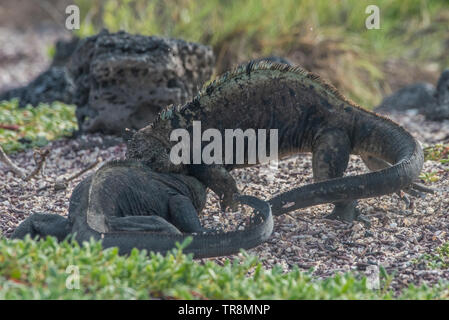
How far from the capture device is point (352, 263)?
3.88 meters

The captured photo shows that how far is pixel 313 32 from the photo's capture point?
9.92m

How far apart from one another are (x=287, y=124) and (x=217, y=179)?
72 cm

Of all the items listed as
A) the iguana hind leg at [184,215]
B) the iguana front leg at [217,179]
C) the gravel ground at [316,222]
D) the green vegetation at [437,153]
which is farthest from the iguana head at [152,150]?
the green vegetation at [437,153]

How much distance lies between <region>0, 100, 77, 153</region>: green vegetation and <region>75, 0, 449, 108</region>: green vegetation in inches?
69.5

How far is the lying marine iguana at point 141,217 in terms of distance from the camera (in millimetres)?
3379

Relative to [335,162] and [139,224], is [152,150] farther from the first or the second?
[335,162]

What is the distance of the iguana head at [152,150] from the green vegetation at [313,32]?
458 centimetres

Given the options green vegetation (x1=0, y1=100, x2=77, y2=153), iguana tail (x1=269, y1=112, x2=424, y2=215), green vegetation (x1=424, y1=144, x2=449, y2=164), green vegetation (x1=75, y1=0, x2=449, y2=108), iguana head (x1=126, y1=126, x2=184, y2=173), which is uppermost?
green vegetation (x1=75, y1=0, x2=449, y2=108)

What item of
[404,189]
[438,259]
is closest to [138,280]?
[438,259]

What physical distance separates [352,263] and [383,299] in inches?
36.9

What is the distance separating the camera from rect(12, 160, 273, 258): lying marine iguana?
11.1ft

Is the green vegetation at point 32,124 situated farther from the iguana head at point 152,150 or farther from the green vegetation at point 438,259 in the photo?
the green vegetation at point 438,259

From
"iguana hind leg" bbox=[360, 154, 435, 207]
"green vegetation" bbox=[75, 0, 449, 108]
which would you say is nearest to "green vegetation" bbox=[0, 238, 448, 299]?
"iguana hind leg" bbox=[360, 154, 435, 207]

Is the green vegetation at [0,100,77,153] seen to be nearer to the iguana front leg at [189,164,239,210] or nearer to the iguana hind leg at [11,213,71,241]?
the iguana front leg at [189,164,239,210]
